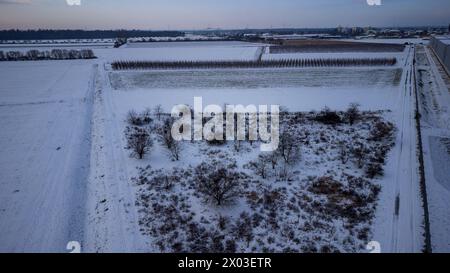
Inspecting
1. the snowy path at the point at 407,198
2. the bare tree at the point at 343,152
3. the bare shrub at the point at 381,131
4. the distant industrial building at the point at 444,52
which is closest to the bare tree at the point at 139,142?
the bare tree at the point at 343,152

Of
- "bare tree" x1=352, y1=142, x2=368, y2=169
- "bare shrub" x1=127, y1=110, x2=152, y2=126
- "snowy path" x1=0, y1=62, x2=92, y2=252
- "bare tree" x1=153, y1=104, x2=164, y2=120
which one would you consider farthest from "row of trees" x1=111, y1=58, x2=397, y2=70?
"bare tree" x1=352, y1=142, x2=368, y2=169

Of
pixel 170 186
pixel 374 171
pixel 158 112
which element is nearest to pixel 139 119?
pixel 158 112

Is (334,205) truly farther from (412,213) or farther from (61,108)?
(61,108)

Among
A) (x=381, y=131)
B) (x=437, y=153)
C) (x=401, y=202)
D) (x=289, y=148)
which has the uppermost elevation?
(x=381, y=131)

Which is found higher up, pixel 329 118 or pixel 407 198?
pixel 329 118

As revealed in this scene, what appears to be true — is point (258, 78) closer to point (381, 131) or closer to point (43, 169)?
point (381, 131)

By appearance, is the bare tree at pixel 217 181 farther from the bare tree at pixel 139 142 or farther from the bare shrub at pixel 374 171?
the bare shrub at pixel 374 171

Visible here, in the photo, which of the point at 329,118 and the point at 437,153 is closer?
the point at 437,153

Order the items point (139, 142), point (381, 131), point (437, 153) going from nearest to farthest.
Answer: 1. point (437, 153)
2. point (139, 142)
3. point (381, 131)
